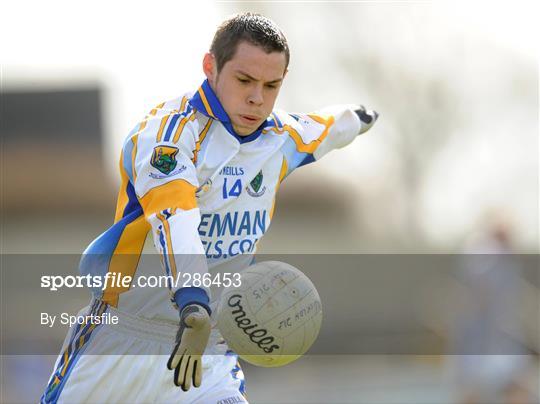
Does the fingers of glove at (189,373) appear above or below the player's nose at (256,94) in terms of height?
below

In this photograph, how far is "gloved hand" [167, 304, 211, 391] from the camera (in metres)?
6.10

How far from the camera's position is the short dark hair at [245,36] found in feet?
22.6

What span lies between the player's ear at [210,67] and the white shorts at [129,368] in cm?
138

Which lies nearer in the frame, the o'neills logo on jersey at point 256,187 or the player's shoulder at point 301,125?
the o'neills logo on jersey at point 256,187

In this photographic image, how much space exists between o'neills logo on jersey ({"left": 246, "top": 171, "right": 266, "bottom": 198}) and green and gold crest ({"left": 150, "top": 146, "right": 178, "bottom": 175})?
641 millimetres

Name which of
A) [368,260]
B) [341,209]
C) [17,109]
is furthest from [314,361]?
[17,109]

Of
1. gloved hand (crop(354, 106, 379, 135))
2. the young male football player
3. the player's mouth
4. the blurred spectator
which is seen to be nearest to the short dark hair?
the young male football player

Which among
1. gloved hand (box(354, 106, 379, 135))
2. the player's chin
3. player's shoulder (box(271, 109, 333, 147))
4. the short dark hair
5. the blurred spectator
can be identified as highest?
the short dark hair

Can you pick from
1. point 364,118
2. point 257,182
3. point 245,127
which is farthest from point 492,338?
point 245,127

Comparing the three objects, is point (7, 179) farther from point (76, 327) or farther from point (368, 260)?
point (76, 327)

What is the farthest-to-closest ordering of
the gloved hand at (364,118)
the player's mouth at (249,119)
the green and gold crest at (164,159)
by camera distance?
1. the gloved hand at (364,118)
2. the player's mouth at (249,119)
3. the green and gold crest at (164,159)

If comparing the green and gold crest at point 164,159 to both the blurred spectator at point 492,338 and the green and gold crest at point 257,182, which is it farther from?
the blurred spectator at point 492,338

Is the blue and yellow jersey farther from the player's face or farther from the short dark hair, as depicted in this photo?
the short dark hair

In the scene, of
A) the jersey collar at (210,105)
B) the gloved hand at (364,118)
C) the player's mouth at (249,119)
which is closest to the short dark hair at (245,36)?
the jersey collar at (210,105)
